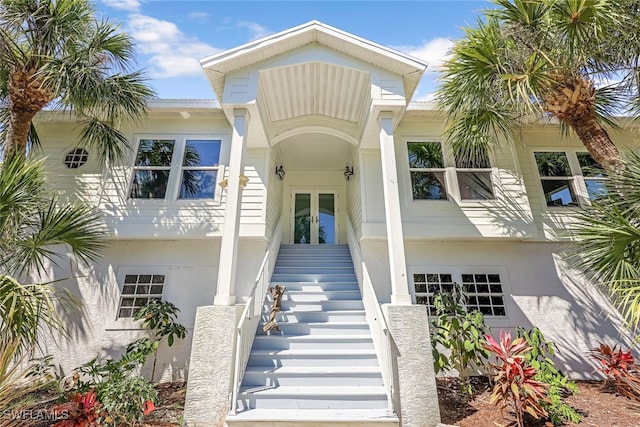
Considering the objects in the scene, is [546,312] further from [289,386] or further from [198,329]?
[198,329]

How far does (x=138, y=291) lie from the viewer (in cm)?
662

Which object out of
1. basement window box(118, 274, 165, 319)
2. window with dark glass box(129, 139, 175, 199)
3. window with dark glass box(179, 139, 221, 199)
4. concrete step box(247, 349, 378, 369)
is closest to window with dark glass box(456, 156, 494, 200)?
concrete step box(247, 349, 378, 369)

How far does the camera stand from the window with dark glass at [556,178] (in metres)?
7.21

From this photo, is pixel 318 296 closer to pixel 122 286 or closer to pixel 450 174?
pixel 450 174

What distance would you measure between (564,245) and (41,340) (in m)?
11.8

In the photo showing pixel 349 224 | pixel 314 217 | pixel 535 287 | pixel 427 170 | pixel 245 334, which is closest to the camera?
pixel 245 334

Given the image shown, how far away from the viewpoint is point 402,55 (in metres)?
5.43

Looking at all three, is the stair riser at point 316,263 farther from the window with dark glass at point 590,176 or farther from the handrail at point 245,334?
the window with dark glass at point 590,176

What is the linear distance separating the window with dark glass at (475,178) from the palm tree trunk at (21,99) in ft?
27.8

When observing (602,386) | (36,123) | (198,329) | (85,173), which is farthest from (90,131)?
(602,386)

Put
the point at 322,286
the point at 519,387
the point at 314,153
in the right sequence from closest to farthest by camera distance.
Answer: the point at 519,387, the point at 322,286, the point at 314,153

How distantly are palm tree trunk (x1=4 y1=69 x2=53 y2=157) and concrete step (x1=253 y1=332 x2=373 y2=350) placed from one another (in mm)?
5240

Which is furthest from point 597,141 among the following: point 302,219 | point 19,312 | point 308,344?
point 19,312

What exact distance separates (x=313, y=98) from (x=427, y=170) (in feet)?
10.6
